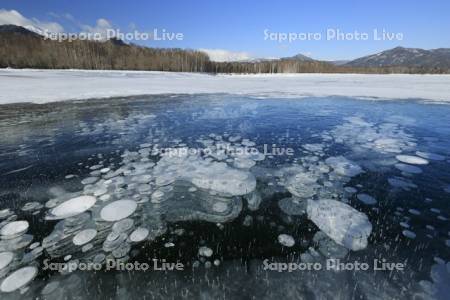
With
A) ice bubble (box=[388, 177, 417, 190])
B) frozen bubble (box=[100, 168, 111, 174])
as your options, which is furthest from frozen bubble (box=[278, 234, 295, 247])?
frozen bubble (box=[100, 168, 111, 174])

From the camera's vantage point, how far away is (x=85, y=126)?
6.13m

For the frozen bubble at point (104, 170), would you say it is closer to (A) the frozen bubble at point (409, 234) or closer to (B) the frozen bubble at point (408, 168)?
(A) the frozen bubble at point (409, 234)

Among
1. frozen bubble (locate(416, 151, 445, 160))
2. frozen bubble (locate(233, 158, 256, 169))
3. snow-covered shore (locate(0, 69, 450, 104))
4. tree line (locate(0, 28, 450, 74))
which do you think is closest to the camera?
frozen bubble (locate(233, 158, 256, 169))

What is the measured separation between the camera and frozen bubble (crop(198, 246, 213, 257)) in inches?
77.2

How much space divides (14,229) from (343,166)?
13.1ft

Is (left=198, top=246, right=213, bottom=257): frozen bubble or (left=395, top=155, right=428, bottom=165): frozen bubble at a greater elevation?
(left=395, top=155, right=428, bottom=165): frozen bubble

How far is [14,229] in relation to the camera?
2.21m

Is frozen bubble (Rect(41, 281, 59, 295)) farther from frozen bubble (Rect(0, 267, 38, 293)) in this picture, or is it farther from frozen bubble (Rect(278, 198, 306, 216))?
frozen bubble (Rect(278, 198, 306, 216))

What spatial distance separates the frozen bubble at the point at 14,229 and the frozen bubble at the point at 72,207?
201mm

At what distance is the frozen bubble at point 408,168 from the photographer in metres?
3.41

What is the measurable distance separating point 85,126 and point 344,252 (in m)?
6.30

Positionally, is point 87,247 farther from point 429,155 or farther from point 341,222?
point 429,155

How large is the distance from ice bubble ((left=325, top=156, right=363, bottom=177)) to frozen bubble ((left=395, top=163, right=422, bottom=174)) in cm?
58

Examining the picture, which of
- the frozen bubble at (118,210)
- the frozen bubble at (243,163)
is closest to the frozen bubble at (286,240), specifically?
the frozen bubble at (118,210)
